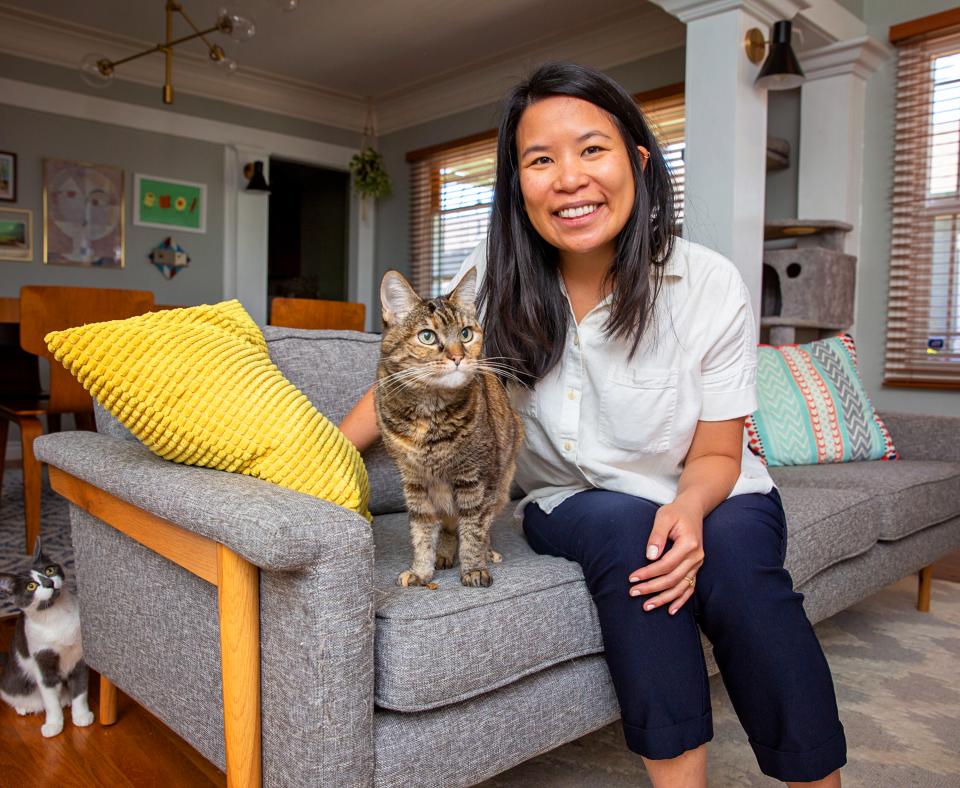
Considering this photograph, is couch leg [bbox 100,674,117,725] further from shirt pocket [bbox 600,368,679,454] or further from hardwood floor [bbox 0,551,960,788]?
shirt pocket [bbox 600,368,679,454]

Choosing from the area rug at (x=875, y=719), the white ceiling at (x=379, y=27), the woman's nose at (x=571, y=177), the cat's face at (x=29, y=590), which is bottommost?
the area rug at (x=875, y=719)

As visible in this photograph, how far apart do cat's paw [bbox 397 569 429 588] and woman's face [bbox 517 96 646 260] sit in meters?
0.58

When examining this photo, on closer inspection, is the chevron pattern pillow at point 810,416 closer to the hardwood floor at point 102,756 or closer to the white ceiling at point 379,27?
the hardwood floor at point 102,756

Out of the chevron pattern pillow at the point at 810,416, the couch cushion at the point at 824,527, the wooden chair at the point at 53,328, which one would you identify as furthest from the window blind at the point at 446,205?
the couch cushion at the point at 824,527

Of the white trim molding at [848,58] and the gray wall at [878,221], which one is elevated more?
the white trim molding at [848,58]

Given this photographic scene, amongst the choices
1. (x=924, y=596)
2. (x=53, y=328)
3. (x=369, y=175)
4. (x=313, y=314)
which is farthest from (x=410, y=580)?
(x=369, y=175)

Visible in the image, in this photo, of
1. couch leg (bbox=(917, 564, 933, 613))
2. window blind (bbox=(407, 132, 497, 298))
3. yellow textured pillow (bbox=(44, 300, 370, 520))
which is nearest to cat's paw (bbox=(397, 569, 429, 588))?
yellow textured pillow (bbox=(44, 300, 370, 520))

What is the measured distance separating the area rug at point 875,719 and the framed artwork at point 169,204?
11.1 ft

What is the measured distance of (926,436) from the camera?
2.46m

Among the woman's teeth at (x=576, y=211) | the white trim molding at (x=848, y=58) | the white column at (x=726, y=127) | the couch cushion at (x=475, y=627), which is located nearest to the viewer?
the couch cushion at (x=475, y=627)

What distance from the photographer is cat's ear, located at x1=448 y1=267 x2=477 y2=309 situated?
4.00 ft

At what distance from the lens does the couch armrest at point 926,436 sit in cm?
242

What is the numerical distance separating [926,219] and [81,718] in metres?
A: 3.79

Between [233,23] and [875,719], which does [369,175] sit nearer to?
[233,23]
